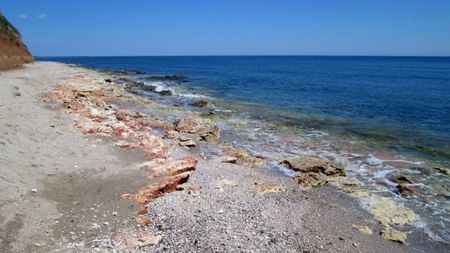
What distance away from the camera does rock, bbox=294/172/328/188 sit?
47.2ft

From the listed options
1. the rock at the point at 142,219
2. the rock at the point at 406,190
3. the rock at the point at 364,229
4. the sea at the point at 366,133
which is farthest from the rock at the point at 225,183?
the rock at the point at 406,190

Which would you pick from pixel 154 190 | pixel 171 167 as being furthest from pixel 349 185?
pixel 154 190

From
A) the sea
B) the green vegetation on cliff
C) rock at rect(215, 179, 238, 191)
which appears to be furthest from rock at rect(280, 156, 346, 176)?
the green vegetation on cliff

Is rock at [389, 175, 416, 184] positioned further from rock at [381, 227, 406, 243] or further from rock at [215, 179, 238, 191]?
rock at [215, 179, 238, 191]

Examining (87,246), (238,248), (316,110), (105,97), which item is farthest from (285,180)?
(105,97)

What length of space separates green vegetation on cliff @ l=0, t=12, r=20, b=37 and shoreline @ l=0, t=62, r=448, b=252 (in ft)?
145

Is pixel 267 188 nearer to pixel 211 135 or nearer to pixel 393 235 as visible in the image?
pixel 393 235

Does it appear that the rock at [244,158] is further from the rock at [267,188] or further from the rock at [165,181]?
the rock at [165,181]

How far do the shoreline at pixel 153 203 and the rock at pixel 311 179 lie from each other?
0.34 metres

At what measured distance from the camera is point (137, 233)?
926cm

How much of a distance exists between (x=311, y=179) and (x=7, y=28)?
5963 centimetres

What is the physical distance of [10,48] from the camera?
53.7m

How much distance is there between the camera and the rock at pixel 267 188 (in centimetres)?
1326

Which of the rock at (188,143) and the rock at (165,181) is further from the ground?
the rock at (165,181)
